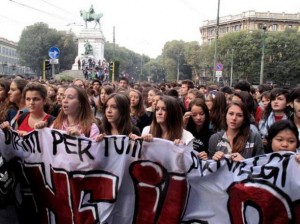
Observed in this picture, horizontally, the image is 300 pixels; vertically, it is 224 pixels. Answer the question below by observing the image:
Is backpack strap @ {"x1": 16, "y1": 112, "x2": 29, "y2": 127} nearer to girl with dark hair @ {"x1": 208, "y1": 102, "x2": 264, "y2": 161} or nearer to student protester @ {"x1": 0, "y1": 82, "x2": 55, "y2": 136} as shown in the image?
student protester @ {"x1": 0, "y1": 82, "x2": 55, "y2": 136}

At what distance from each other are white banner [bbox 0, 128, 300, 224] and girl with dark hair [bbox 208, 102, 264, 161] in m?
0.52

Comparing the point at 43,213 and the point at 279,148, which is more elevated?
the point at 279,148

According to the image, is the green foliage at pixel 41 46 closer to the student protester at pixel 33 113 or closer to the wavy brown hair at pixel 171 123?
the student protester at pixel 33 113

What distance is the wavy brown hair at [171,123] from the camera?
164 inches

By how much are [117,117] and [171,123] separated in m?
0.57

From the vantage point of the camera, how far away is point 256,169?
337 cm

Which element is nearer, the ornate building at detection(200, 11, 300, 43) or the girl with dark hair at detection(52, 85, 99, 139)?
the girl with dark hair at detection(52, 85, 99, 139)

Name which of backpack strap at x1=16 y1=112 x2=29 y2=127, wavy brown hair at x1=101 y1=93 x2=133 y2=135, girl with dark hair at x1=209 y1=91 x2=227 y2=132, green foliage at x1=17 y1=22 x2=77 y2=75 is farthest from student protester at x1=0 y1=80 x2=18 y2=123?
green foliage at x1=17 y1=22 x2=77 y2=75

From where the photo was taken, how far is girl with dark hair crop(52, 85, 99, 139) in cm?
404

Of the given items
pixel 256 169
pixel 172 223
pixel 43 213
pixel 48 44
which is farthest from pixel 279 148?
pixel 48 44

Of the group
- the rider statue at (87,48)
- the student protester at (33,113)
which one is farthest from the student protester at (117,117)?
the rider statue at (87,48)

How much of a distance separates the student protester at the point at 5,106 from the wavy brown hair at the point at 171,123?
1.97 meters

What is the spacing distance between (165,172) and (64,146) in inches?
36.1

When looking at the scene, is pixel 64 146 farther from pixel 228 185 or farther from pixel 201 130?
pixel 201 130
